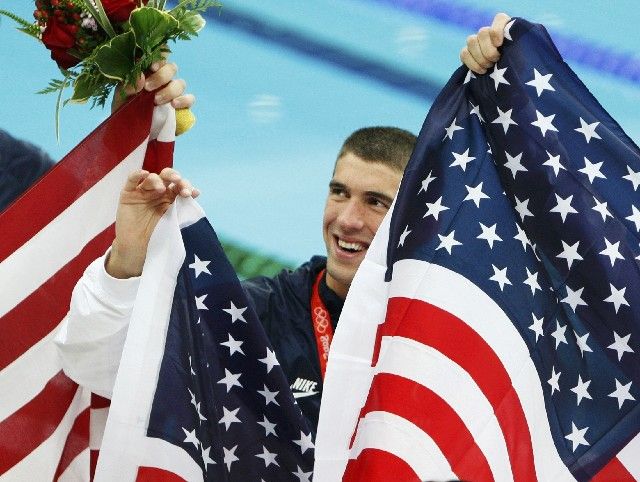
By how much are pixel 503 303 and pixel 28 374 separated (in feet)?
3.43

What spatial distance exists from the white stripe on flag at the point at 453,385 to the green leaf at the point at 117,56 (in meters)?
0.79

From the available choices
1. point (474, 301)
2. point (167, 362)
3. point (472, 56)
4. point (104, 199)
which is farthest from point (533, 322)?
point (104, 199)

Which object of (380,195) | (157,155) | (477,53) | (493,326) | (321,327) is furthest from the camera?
(380,195)

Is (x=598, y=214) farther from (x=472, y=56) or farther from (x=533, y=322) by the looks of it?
(x=472, y=56)

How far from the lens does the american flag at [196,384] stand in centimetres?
263

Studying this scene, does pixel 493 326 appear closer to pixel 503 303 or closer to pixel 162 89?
pixel 503 303

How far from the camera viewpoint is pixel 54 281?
2.88 metres

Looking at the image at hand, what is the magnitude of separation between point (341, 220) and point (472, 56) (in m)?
0.80

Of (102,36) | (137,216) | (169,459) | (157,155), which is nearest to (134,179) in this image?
(137,216)

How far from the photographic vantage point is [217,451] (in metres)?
2.71

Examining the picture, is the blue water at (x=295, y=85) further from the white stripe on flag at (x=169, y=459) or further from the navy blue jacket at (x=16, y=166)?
the white stripe on flag at (x=169, y=459)

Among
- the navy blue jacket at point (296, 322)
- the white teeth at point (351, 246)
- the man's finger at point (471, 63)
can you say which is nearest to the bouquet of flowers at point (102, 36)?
the man's finger at point (471, 63)

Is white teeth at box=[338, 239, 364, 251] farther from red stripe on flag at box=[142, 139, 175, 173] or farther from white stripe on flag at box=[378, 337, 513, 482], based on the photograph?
white stripe on flag at box=[378, 337, 513, 482]

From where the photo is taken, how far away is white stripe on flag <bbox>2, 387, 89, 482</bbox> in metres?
2.80
